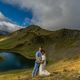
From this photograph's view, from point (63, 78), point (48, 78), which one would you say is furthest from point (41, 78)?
point (63, 78)

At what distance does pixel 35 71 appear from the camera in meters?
35.5

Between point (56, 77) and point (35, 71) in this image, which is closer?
point (56, 77)

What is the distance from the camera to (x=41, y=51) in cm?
3422

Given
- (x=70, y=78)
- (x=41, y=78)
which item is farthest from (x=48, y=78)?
(x=70, y=78)

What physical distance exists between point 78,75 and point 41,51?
598 centimetres

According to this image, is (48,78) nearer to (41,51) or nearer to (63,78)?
(63,78)

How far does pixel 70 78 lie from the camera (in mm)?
30047

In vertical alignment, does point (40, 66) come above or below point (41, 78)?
above

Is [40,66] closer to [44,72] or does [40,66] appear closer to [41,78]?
[44,72]

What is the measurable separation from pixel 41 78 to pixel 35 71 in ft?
14.0

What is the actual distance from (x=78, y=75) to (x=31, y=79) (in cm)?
574

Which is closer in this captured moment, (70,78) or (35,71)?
(70,78)

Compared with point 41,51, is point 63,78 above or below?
below

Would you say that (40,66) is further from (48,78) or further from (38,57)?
(48,78)
